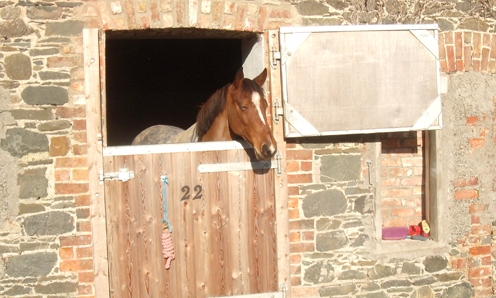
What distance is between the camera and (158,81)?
9.65m

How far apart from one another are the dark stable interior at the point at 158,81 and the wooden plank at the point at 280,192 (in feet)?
11.5

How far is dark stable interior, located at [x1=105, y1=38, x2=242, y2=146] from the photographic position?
8.94 meters

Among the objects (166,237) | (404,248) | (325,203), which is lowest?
(404,248)

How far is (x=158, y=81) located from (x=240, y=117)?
5022 mm

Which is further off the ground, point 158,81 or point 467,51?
point 158,81

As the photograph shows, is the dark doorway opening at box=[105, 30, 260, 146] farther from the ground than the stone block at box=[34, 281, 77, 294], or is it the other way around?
the dark doorway opening at box=[105, 30, 260, 146]

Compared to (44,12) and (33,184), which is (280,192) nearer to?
(33,184)

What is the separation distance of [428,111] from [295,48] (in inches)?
53.6

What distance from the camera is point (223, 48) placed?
8.62 m

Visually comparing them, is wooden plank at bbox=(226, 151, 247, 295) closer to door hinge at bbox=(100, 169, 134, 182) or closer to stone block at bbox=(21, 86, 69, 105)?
door hinge at bbox=(100, 169, 134, 182)

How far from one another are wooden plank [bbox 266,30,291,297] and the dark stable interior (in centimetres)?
350

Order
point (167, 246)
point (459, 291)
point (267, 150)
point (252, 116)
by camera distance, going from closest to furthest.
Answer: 1. point (267, 150)
2. point (252, 116)
3. point (167, 246)
4. point (459, 291)

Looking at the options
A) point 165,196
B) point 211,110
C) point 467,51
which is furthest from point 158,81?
point 467,51

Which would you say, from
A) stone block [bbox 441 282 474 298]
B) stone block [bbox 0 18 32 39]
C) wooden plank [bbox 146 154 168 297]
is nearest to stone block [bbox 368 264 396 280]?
stone block [bbox 441 282 474 298]
